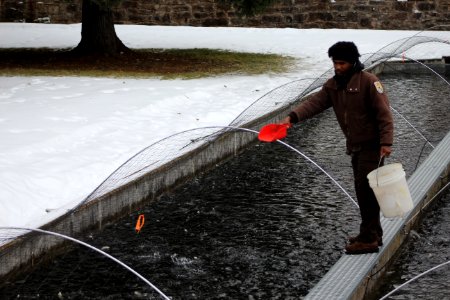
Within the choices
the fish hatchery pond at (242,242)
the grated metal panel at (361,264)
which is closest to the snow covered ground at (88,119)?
the fish hatchery pond at (242,242)

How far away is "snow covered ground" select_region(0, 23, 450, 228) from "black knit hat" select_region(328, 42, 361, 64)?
2.43m

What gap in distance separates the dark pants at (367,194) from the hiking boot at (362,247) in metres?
0.03

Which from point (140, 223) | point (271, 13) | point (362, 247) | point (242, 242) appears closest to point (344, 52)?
point (362, 247)

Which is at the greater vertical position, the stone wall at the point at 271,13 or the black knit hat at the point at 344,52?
the black knit hat at the point at 344,52

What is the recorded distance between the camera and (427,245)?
7066 mm

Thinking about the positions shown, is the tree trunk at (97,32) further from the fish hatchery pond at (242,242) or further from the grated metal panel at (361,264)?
the grated metal panel at (361,264)

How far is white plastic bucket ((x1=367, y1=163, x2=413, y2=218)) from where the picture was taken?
6.14m

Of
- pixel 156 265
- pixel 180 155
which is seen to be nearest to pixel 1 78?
pixel 180 155

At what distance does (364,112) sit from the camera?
20.9 ft

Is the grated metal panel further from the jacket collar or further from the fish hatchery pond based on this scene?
the jacket collar

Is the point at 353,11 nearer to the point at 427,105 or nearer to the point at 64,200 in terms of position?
the point at 427,105

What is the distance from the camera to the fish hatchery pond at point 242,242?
20.4 feet

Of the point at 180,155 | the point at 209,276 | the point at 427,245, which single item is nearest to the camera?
the point at 209,276

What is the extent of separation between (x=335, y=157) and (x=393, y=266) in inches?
144
